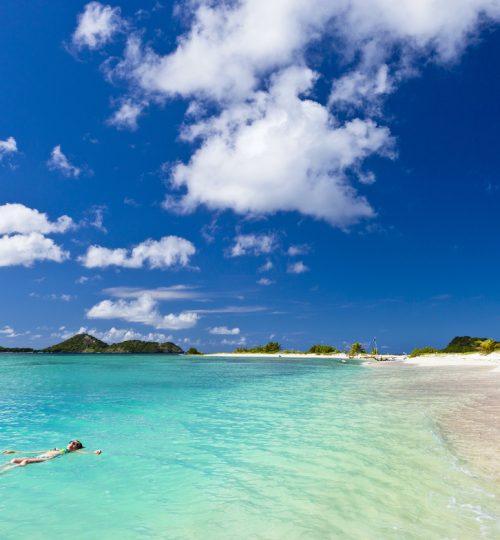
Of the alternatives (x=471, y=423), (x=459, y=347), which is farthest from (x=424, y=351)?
(x=471, y=423)

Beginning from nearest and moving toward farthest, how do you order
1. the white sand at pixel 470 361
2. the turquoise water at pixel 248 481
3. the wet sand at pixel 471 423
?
the turquoise water at pixel 248 481 < the wet sand at pixel 471 423 < the white sand at pixel 470 361

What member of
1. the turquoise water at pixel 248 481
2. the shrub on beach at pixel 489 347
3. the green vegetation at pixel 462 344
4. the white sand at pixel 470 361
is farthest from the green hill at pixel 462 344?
the turquoise water at pixel 248 481

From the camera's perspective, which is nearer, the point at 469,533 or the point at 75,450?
the point at 469,533

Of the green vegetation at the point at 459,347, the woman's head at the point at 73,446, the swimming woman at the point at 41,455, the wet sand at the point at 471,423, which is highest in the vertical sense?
the green vegetation at the point at 459,347

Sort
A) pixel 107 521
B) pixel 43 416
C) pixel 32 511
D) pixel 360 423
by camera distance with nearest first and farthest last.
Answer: pixel 107 521, pixel 32 511, pixel 360 423, pixel 43 416

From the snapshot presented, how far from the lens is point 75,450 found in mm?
15141

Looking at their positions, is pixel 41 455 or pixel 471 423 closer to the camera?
pixel 41 455

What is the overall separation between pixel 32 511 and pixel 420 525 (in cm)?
917

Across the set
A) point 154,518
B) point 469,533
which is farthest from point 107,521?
point 469,533

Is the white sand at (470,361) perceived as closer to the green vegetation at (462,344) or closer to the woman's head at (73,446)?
the green vegetation at (462,344)

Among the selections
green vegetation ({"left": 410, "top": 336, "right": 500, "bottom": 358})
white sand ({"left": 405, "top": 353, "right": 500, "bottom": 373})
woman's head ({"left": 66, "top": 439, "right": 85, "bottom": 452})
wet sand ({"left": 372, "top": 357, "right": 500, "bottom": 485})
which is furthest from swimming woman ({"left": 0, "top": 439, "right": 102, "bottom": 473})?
green vegetation ({"left": 410, "top": 336, "right": 500, "bottom": 358})

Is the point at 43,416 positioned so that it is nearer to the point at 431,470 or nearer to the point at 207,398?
the point at 207,398

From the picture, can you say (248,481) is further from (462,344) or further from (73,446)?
(462,344)

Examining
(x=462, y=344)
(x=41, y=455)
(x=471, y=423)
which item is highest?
(x=462, y=344)
